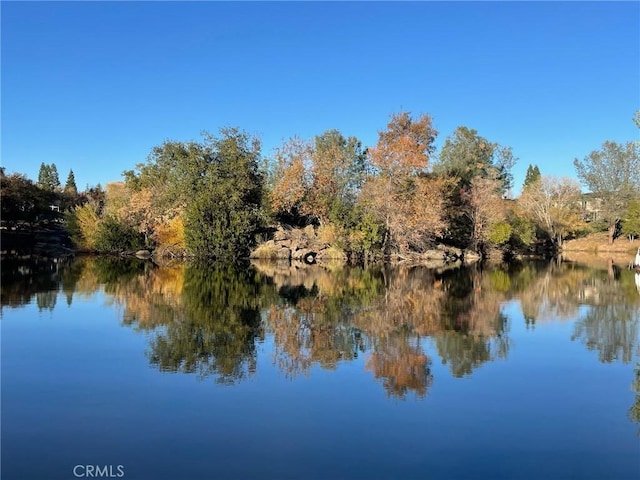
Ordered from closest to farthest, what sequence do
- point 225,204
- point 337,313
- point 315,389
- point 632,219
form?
point 315,389 → point 337,313 → point 225,204 → point 632,219

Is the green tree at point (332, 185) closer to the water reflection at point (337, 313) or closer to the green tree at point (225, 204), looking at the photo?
the green tree at point (225, 204)

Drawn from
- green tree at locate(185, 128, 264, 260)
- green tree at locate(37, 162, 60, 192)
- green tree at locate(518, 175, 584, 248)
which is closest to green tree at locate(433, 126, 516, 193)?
green tree at locate(518, 175, 584, 248)

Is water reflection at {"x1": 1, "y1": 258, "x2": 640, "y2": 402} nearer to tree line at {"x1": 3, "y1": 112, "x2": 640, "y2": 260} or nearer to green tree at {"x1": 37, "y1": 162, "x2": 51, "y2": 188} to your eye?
tree line at {"x1": 3, "y1": 112, "x2": 640, "y2": 260}

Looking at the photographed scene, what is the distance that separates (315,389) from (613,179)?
61.4 m

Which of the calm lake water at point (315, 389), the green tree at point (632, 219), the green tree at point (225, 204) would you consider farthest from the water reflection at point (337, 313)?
the green tree at point (632, 219)

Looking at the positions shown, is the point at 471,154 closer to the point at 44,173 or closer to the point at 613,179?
the point at 613,179

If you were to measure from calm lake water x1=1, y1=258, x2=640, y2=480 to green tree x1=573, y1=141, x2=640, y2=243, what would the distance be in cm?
4693

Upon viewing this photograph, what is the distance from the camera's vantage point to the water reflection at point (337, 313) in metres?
10.6

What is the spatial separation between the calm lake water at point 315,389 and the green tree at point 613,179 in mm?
46928

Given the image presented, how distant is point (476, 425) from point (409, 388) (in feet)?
5.58

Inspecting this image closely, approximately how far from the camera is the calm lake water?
241 inches

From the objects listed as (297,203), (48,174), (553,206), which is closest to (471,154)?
(553,206)

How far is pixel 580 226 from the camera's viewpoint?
60.9m

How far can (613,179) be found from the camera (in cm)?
6050
